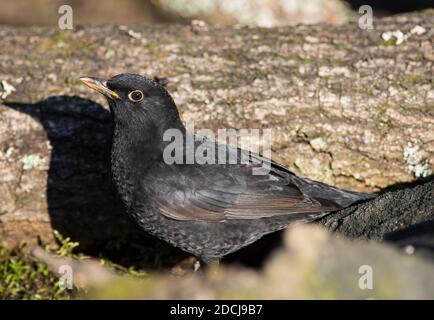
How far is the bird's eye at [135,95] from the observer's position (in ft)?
20.7

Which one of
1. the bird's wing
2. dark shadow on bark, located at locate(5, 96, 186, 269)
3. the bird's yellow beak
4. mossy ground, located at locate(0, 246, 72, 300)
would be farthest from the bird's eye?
mossy ground, located at locate(0, 246, 72, 300)

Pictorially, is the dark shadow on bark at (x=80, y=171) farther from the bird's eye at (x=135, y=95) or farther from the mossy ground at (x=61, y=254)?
the bird's eye at (x=135, y=95)

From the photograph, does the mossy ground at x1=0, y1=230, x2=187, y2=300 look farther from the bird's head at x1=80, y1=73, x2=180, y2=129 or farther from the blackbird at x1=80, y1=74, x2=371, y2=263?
the bird's head at x1=80, y1=73, x2=180, y2=129

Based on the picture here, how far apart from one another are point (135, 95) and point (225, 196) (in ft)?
3.97

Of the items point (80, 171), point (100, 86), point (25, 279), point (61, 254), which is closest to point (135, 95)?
point (100, 86)

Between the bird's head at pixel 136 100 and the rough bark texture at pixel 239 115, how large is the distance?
72 cm

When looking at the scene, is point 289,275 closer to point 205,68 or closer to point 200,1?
point 205,68

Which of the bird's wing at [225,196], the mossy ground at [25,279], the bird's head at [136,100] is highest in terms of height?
the bird's head at [136,100]

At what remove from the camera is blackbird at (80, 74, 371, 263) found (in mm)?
6195

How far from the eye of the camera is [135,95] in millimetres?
6332

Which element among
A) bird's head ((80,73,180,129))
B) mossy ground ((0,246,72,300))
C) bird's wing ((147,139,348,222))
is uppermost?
bird's head ((80,73,180,129))

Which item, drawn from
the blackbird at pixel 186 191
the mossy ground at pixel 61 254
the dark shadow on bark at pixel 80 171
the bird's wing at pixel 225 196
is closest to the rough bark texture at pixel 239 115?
the dark shadow on bark at pixel 80 171

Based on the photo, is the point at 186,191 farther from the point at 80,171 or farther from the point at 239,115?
the point at 80,171
